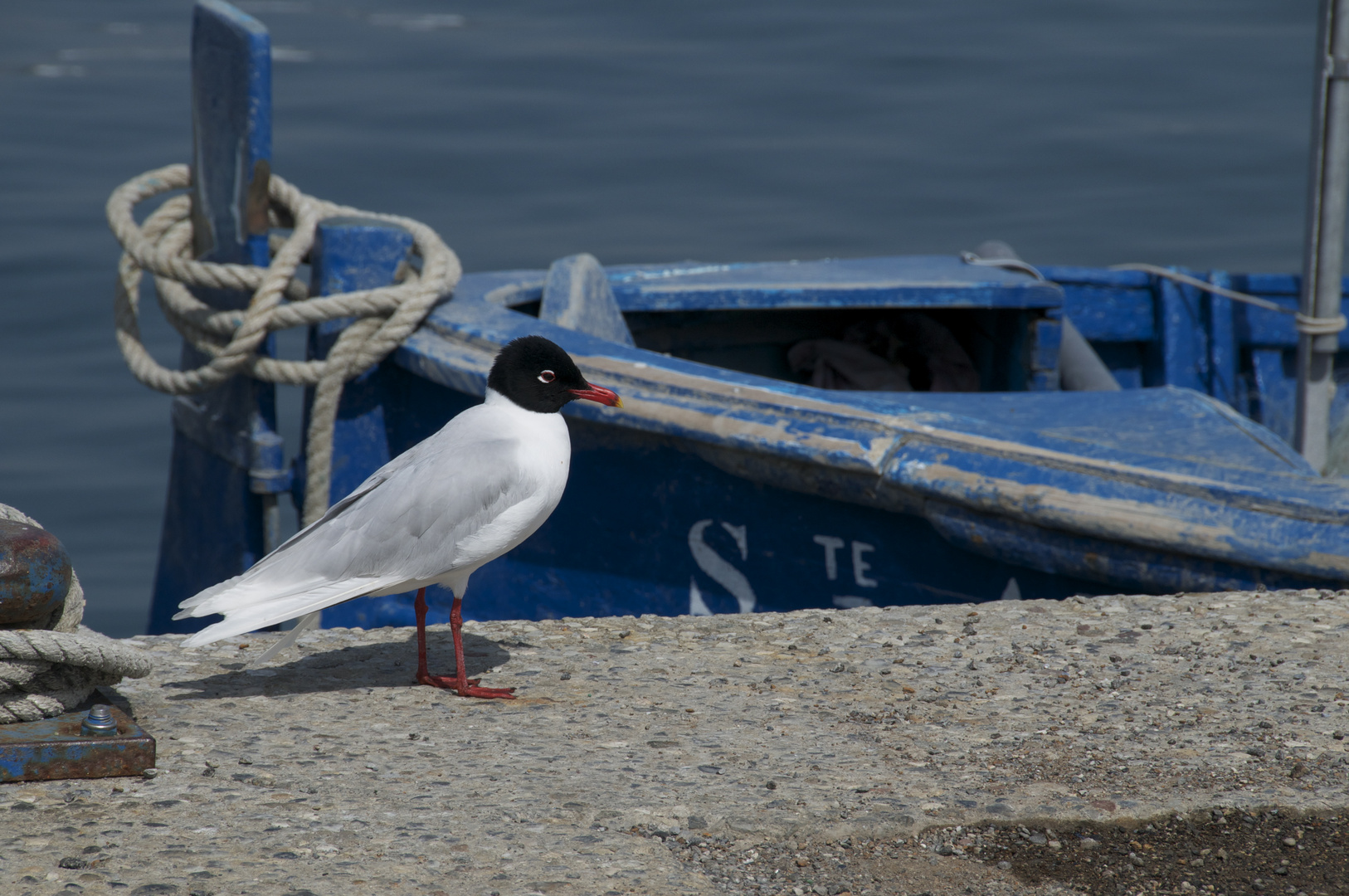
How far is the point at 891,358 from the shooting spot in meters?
5.82

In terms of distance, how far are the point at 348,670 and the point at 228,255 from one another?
8.79 feet

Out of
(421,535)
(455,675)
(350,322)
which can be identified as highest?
(350,322)

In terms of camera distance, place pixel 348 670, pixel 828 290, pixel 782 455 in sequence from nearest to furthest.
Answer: pixel 348 670, pixel 782 455, pixel 828 290

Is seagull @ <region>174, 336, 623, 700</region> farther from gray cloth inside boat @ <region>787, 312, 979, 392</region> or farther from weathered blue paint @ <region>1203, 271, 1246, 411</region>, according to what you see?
weathered blue paint @ <region>1203, 271, 1246, 411</region>

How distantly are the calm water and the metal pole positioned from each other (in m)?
5.77

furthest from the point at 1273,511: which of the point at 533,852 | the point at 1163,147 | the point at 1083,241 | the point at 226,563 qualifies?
the point at 1163,147

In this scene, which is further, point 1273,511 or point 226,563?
point 226,563

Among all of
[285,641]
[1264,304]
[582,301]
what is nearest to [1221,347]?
[1264,304]

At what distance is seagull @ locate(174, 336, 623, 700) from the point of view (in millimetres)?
2684

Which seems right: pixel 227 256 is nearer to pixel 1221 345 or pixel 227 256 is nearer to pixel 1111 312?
pixel 1111 312

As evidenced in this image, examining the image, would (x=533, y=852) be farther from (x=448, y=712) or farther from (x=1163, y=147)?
(x=1163, y=147)

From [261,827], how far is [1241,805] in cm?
149

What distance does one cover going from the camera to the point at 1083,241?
11.3 meters

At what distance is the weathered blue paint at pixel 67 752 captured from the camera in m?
2.20
